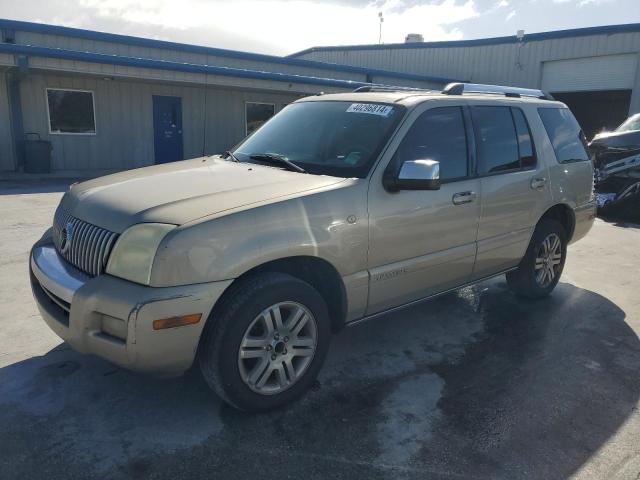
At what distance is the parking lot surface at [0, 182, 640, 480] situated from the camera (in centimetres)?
258

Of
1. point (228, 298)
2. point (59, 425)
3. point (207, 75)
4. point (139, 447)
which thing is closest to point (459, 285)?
point (228, 298)

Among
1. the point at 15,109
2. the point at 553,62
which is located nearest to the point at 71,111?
the point at 15,109

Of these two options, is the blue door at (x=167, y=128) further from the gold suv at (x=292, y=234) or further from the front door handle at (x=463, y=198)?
the front door handle at (x=463, y=198)

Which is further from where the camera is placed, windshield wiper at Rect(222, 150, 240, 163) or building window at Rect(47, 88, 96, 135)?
building window at Rect(47, 88, 96, 135)

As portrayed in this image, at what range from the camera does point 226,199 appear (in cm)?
281

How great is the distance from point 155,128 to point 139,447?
47.5 ft

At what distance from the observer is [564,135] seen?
4.99m

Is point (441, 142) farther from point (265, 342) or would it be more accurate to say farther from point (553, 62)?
point (553, 62)

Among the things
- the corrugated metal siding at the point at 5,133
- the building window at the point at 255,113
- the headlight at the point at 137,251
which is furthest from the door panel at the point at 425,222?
the building window at the point at 255,113

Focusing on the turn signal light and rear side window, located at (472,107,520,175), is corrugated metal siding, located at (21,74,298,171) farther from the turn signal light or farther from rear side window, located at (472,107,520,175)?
the turn signal light

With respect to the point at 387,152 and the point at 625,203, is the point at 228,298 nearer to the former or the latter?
the point at 387,152

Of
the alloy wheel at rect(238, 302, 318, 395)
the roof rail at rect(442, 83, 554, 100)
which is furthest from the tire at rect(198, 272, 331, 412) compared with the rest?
the roof rail at rect(442, 83, 554, 100)

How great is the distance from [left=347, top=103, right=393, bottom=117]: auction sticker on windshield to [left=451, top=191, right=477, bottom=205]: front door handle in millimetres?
774

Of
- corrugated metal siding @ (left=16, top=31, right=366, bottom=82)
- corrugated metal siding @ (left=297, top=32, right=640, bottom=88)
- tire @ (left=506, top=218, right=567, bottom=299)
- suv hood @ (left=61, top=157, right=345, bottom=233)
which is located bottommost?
tire @ (left=506, top=218, right=567, bottom=299)
